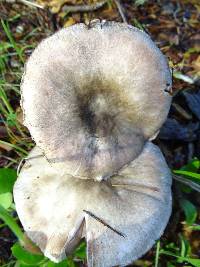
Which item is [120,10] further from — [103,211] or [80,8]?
[103,211]

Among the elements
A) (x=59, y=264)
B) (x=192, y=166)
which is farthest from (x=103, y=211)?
(x=192, y=166)

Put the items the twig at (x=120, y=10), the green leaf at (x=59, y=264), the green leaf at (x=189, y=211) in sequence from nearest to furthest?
1. the green leaf at (x=59, y=264)
2. the green leaf at (x=189, y=211)
3. the twig at (x=120, y=10)

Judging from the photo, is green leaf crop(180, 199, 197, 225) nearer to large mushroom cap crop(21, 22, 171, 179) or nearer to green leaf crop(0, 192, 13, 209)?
large mushroom cap crop(21, 22, 171, 179)

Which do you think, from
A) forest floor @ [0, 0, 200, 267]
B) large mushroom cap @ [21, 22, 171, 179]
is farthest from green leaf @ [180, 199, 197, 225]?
large mushroom cap @ [21, 22, 171, 179]

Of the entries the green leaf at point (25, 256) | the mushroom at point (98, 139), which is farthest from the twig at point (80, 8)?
the green leaf at point (25, 256)

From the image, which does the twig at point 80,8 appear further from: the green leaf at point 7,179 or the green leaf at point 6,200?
the green leaf at point 6,200

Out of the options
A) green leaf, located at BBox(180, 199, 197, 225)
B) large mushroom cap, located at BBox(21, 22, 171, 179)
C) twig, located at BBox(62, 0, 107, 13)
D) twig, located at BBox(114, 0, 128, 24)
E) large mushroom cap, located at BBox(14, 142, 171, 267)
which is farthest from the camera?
twig, located at BBox(62, 0, 107, 13)

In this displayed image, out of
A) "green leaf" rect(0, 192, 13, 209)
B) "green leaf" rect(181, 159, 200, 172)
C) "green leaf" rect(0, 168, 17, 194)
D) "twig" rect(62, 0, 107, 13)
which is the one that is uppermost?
"twig" rect(62, 0, 107, 13)
